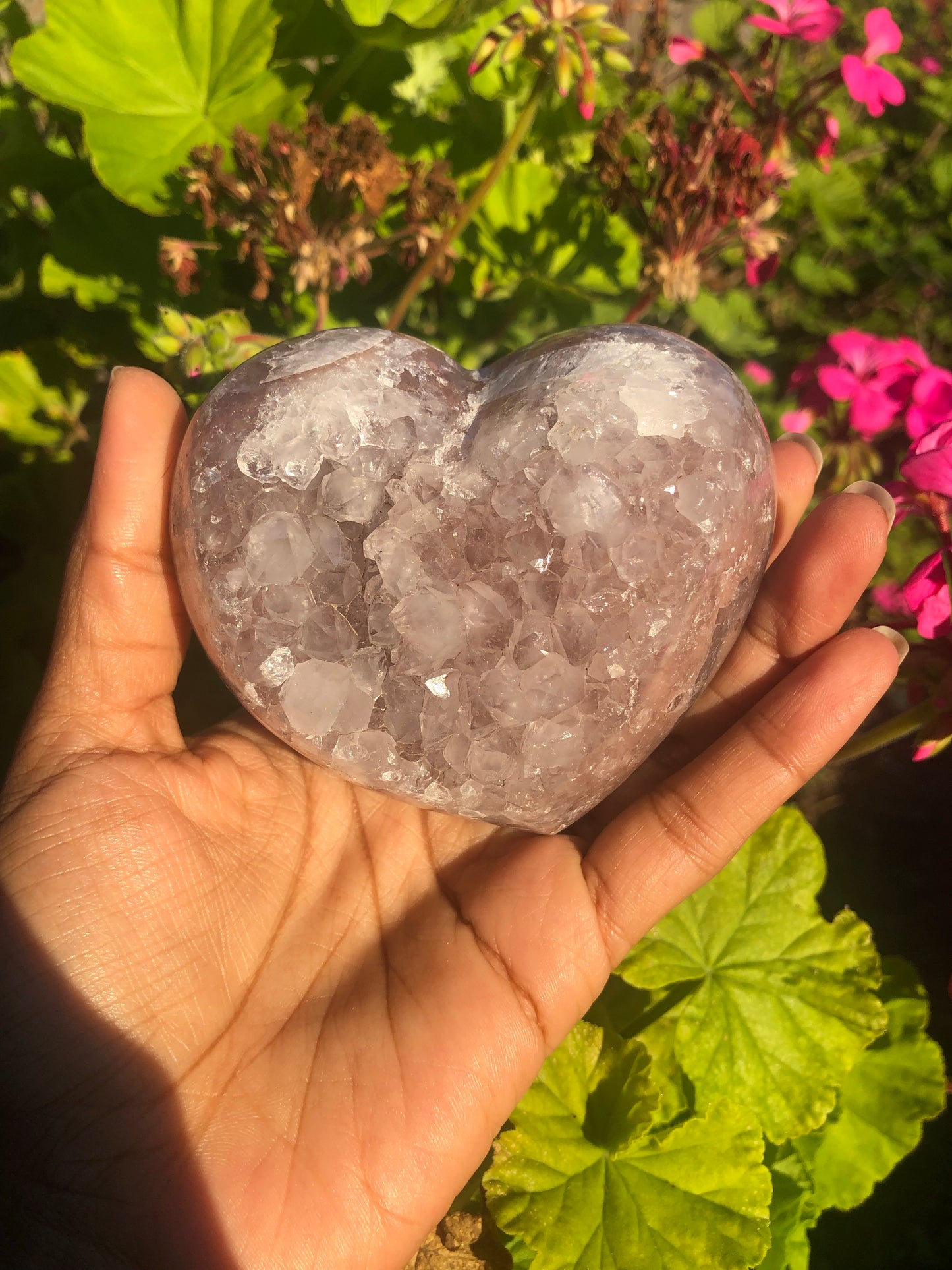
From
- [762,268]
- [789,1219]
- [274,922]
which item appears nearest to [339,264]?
[762,268]

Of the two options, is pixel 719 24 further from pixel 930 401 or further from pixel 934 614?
pixel 934 614

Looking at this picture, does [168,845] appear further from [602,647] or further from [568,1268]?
[568,1268]

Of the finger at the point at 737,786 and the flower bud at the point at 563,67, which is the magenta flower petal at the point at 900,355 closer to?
the finger at the point at 737,786

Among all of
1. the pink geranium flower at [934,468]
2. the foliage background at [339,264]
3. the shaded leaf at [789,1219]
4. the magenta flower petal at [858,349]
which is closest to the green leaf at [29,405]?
the foliage background at [339,264]

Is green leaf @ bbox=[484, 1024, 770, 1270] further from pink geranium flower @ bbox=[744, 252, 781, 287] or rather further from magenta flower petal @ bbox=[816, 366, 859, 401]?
pink geranium flower @ bbox=[744, 252, 781, 287]

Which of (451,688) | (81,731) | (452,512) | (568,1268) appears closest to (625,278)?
(452,512)

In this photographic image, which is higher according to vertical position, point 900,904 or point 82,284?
point 82,284
